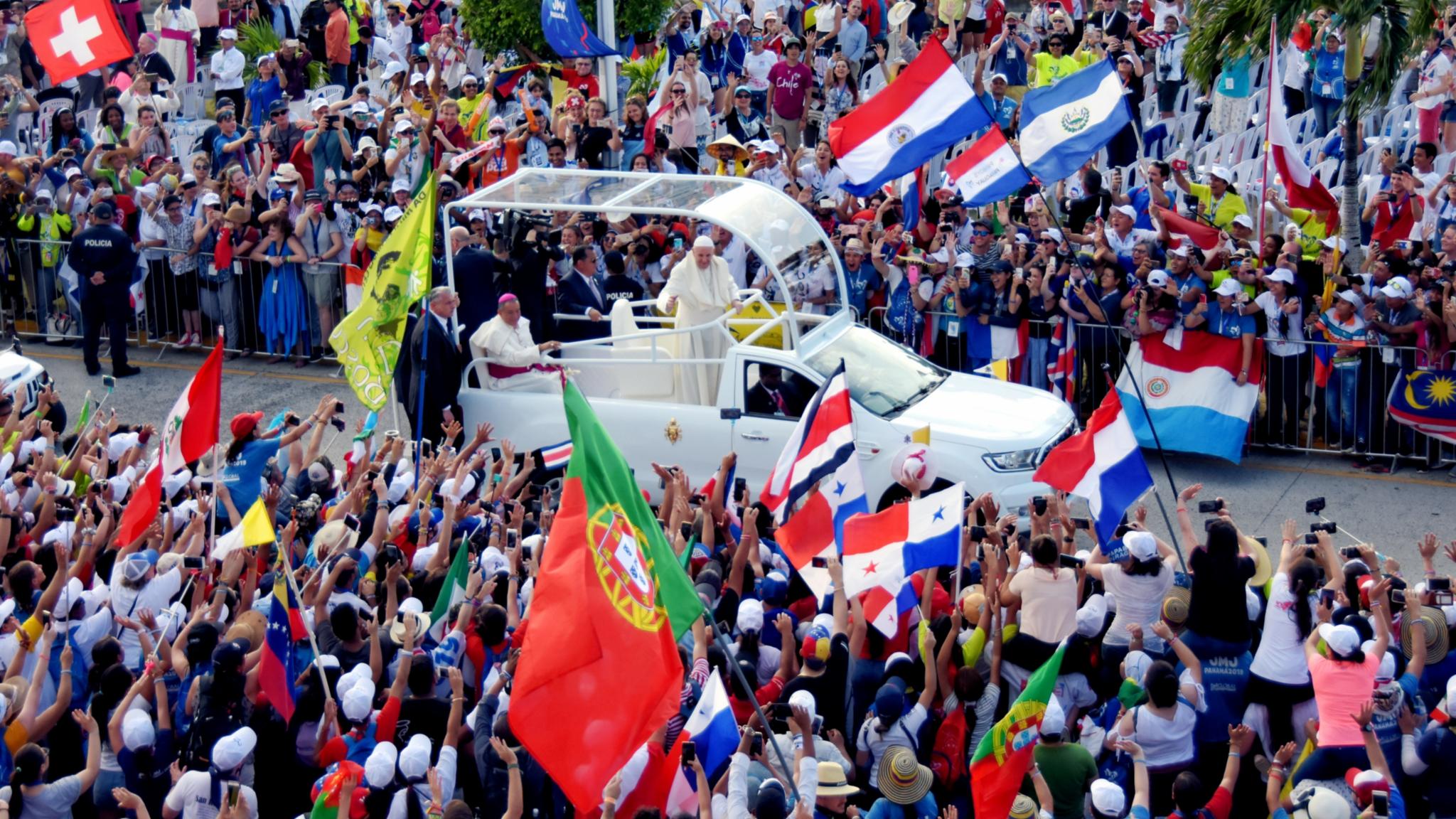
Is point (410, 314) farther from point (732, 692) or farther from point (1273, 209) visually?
point (1273, 209)

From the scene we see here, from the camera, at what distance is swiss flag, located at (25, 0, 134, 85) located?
16.1 m

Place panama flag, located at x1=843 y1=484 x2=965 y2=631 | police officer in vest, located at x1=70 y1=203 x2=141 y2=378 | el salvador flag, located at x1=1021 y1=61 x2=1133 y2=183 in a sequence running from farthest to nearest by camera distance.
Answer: police officer in vest, located at x1=70 y1=203 x2=141 y2=378 → el salvador flag, located at x1=1021 y1=61 x2=1133 y2=183 → panama flag, located at x1=843 y1=484 x2=965 y2=631

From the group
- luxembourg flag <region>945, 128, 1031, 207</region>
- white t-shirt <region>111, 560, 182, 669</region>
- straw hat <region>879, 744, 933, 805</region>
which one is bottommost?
A: straw hat <region>879, 744, 933, 805</region>

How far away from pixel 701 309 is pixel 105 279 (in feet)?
20.8

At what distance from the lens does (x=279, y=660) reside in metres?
8.38

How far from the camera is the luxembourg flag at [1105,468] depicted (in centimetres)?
1031

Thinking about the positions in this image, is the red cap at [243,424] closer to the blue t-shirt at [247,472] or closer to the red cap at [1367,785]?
the blue t-shirt at [247,472]

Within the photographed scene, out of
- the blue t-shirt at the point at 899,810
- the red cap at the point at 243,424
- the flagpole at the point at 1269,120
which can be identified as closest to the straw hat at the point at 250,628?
the red cap at the point at 243,424

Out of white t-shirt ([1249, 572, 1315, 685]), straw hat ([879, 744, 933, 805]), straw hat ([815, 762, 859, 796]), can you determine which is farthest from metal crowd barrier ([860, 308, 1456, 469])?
straw hat ([815, 762, 859, 796])

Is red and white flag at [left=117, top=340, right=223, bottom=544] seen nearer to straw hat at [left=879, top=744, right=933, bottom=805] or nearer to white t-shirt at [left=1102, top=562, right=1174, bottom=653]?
straw hat at [left=879, top=744, right=933, bottom=805]

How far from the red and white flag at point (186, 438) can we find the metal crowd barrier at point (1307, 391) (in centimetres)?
651

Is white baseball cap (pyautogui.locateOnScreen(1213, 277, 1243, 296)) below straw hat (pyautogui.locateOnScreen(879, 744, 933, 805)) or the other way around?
the other way around

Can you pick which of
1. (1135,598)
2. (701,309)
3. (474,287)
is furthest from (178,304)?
(1135,598)

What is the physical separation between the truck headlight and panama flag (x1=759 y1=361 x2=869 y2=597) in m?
2.40
